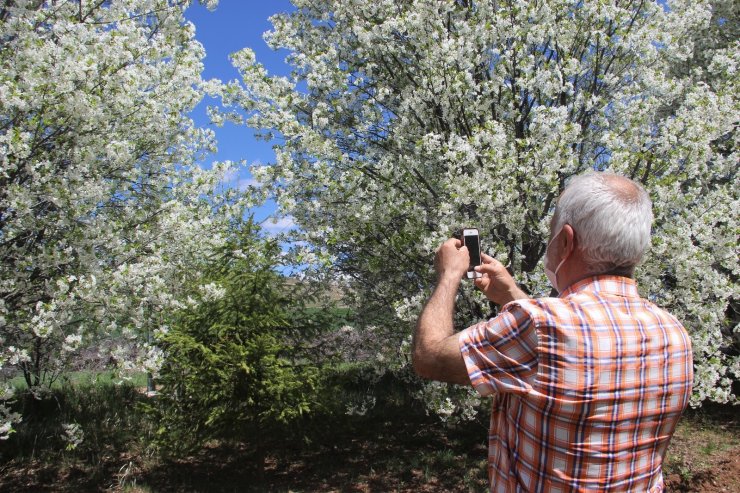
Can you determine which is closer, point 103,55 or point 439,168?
point 103,55

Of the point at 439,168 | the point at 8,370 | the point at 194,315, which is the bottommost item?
the point at 8,370

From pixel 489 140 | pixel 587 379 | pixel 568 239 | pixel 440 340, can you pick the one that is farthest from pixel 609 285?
pixel 489 140

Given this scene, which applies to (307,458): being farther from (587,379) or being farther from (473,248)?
(587,379)

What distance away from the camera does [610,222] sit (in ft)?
5.10

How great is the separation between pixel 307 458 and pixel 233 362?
7.68ft

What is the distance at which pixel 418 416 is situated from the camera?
30.6ft

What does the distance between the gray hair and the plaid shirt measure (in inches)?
2.3

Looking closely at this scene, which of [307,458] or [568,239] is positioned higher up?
[568,239]

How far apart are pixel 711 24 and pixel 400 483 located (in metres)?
9.01

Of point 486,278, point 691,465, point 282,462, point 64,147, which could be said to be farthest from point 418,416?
point 486,278

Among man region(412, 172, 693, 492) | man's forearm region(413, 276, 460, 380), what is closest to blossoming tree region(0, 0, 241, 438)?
man's forearm region(413, 276, 460, 380)

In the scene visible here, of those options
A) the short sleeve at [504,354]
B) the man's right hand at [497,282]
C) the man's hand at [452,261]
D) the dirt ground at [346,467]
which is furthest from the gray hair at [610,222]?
the dirt ground at [346,467]

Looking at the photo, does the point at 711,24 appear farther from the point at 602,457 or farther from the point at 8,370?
the point at 8,370

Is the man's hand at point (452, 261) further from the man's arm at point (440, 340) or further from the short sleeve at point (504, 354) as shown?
the short sleeve at point (504, 354)
